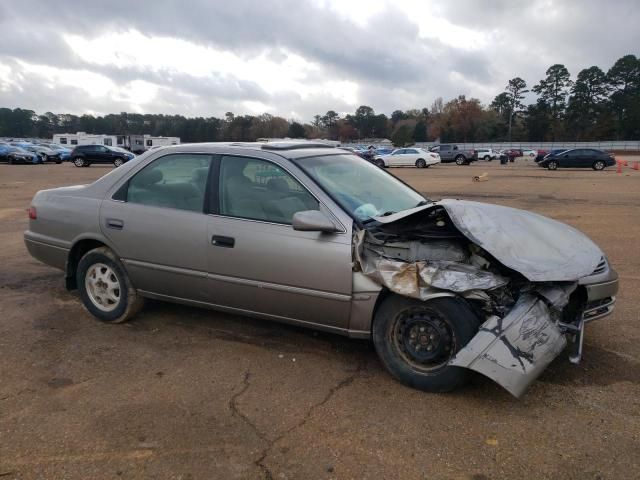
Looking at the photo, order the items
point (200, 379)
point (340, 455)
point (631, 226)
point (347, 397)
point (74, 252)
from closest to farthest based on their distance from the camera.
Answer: point (340, 455) < point (347, 397) < point (200, 379) < point (74, 252) < point (631, 226)

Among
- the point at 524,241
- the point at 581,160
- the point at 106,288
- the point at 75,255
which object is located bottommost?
the point at 106,288

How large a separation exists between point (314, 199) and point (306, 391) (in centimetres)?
131

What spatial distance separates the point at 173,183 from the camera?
4.31 meters

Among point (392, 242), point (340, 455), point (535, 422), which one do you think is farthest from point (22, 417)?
point (535, 422)

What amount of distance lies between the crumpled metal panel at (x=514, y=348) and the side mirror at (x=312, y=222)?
3.74 ft

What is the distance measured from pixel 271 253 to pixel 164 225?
1.03 metres

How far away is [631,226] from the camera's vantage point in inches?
383

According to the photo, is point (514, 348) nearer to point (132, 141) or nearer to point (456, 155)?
point (456, 155)

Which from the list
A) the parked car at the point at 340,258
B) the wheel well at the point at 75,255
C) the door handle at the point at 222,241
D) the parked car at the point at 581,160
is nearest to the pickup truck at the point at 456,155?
the parked car at the point at 581,160

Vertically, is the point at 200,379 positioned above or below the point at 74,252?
below

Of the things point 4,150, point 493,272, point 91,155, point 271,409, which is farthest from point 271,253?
point 4,150

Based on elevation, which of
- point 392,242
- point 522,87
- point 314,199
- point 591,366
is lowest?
point 591,366

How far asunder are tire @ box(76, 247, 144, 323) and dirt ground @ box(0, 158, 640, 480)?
14 cm

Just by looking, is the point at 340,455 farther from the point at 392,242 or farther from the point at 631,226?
the point at 631,226
